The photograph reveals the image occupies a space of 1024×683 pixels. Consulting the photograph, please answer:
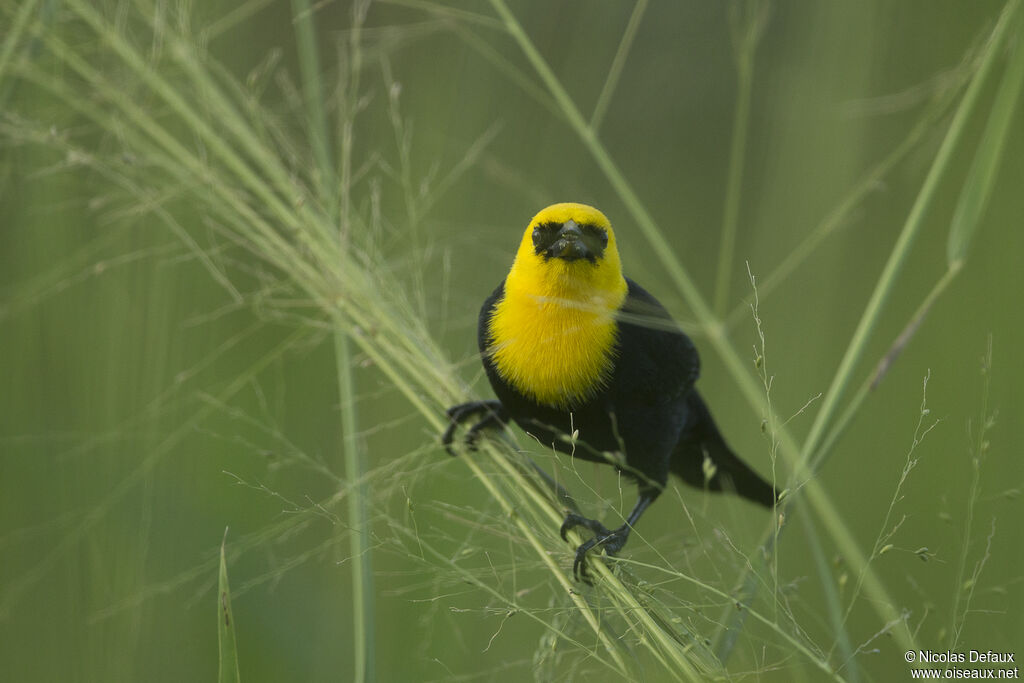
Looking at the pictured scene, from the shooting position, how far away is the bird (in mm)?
2314

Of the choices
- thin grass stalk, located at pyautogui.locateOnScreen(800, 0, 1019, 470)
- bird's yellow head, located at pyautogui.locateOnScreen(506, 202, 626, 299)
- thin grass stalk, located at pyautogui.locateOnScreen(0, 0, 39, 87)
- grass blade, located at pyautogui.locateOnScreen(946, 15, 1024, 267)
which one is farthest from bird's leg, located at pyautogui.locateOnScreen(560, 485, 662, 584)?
thin grass stalk, located at pyautogui.locateOnScreen(0, 0, 39, 87)

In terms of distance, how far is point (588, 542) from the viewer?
1.95 metres

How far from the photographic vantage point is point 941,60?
3131 millimetres

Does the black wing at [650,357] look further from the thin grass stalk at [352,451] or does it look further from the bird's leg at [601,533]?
the thin grass stalk at [352,451]

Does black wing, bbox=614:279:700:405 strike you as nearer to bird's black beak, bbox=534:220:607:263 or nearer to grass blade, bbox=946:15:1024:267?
bird's black beak, bbox=534:220:607:263

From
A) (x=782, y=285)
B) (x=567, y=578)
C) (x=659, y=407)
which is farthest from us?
(x=782, y=285)

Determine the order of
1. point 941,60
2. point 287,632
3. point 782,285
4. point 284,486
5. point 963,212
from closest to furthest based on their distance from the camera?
1. point 963,212
2. point 287,632
3. point 284,486
4. point 941,60
5. point 782,285

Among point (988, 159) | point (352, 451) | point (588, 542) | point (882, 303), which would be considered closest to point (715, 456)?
point (588, 542)

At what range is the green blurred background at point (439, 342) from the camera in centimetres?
195

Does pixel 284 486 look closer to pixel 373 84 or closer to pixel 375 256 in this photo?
pixel 375 256

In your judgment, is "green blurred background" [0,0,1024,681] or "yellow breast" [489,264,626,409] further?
"yellow breast" [489,264,626,409]

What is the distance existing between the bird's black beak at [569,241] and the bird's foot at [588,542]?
2.05 ft

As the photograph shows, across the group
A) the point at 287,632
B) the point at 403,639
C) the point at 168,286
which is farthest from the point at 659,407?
the point at 168,286

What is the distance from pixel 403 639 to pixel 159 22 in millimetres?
1440
